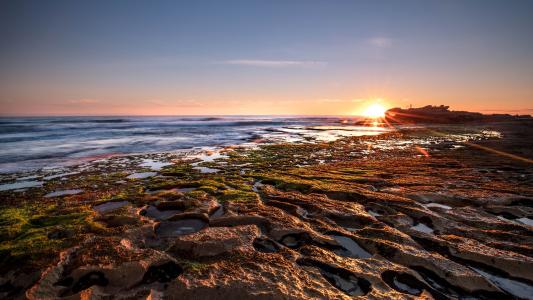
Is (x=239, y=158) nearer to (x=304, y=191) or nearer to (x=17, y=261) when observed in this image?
(x=304, y=191)

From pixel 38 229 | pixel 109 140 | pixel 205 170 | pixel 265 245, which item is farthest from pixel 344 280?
pixel 109 140

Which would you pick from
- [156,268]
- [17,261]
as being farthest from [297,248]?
[17,261]

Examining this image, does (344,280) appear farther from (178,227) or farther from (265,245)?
(178,227)

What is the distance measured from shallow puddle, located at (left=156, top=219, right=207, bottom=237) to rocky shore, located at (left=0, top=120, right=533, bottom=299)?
0.14ft

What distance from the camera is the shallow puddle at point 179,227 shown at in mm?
6023

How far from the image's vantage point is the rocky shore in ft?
13.3

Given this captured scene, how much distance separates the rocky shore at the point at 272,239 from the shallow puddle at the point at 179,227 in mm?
44

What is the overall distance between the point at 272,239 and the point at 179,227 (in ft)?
7.70

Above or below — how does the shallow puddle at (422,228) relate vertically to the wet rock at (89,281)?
above

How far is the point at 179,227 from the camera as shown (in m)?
6.39

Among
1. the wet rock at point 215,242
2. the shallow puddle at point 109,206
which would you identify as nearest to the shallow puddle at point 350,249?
the wet rock at point 215,242

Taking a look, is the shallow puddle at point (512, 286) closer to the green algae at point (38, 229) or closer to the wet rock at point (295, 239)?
the wet rock at point (295, 239)

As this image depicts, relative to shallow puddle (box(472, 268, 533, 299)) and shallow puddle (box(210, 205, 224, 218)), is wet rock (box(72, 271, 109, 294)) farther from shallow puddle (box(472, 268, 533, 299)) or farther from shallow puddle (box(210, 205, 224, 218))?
shallow puddle (box(472, 268, 533, 299))

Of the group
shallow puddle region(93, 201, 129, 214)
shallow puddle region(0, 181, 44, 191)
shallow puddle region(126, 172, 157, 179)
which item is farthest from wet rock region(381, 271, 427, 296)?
shallow puddle region(0, 181, 44, 191)
